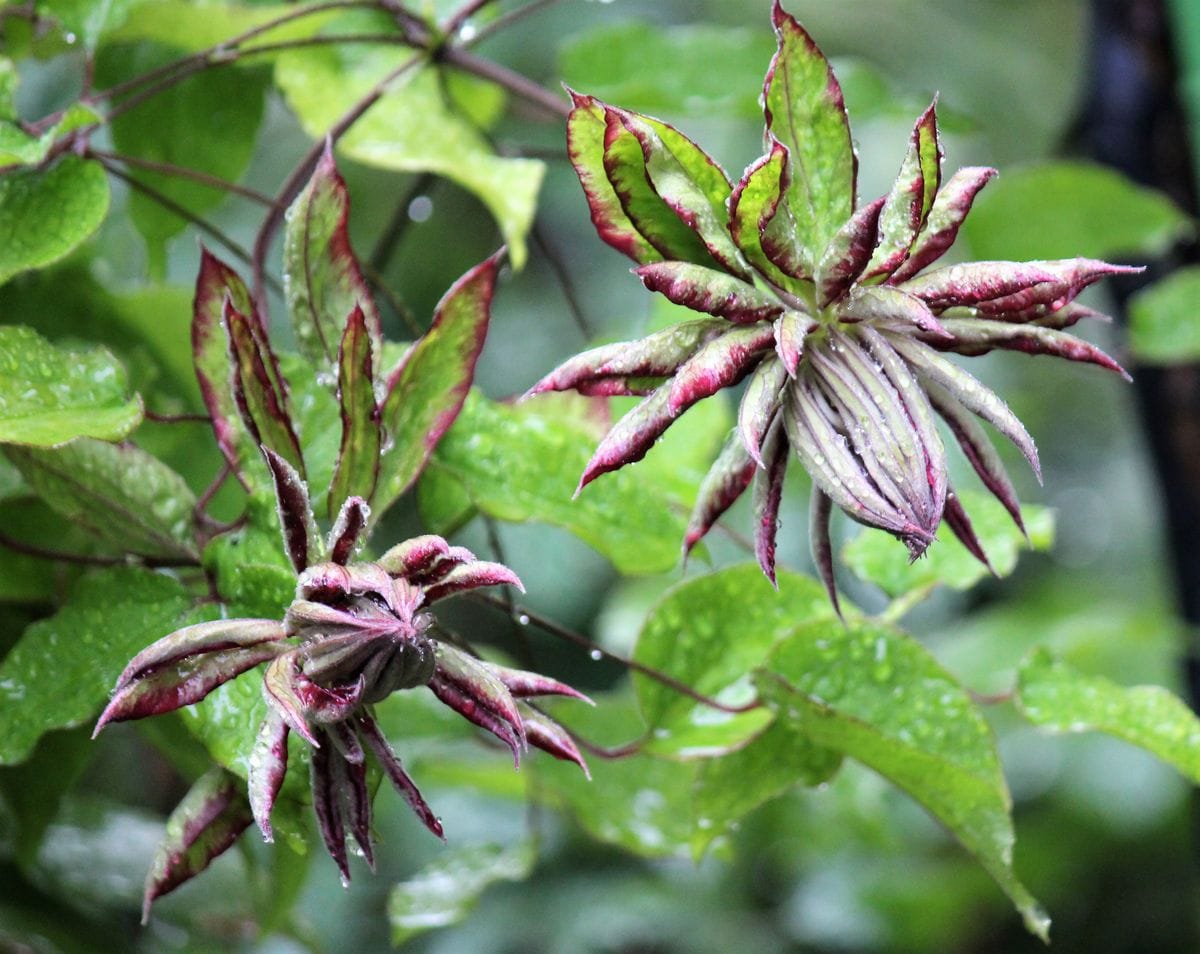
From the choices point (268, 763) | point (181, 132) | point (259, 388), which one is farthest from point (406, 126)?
point (268, 763)

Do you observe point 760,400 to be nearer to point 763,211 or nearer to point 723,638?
point 763,211

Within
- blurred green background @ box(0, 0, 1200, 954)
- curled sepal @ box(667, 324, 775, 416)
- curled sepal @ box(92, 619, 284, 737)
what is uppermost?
curled sepal @ box(667, 324, 775, 416)

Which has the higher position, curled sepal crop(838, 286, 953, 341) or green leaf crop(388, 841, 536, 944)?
curled sepal crop(838, 286, 953, 341)

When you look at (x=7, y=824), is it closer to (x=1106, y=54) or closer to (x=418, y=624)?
(x=418, y=624)

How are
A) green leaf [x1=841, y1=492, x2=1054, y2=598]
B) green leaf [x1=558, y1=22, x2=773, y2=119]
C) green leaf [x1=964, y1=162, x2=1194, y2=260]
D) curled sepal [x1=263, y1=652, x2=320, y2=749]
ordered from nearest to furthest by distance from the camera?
curled sepal [x1=263, y1=652, x2=320, y2=749], green leaf [x1=841, y1=492, x2=1054, y2=598], green leaf [x1=558, y1=22, x2=773, y2=119], green leaf [x1=964, y1=162, x2=1194, y2=260]

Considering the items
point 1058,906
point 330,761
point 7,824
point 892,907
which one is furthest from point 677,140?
point 1058,906

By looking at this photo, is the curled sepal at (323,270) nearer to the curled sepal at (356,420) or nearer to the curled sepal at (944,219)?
the curled sepal at (356,420)

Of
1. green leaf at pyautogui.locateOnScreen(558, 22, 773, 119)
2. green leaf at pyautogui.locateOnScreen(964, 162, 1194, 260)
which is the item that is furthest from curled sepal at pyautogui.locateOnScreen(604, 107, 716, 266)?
green leaf at pyautogui.locateOnScreen(964, 162, 1194, 260)

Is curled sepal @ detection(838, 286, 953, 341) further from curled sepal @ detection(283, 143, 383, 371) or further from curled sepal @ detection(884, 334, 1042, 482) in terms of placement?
curled sepal @ detection(283, 143, 383, 371)
